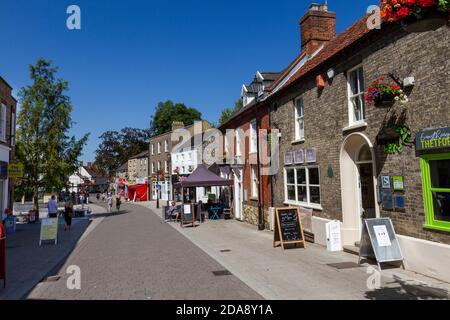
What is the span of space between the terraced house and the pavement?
3.99 metres

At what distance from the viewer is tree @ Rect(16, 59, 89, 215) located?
885 inches

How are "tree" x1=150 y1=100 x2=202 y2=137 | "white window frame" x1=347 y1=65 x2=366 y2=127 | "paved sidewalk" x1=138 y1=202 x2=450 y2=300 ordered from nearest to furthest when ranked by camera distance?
"paved sidewalk" x1=138 y1=202 x2=450 y2=300 → "white window frame" x1=347 y1=65 x2=366 y2=127 → "tree" x1=150 y1=100 x2=202 y2=137

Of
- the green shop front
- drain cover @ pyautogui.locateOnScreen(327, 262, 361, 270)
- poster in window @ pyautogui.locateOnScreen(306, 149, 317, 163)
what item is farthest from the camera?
poster in window @ pyautogui.locateOnScreen(306, 149, 317, 163)

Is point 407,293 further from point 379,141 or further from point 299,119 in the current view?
point 299,119

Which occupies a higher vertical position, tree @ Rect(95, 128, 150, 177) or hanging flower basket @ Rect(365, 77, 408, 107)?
tree @ Rect(95, 128, 150, 177)

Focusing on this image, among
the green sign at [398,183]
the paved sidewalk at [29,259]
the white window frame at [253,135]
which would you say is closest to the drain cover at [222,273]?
the paved sidewalk at [29,259]

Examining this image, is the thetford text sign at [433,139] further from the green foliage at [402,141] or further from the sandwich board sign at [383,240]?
the sandwich board sign at [383,240]

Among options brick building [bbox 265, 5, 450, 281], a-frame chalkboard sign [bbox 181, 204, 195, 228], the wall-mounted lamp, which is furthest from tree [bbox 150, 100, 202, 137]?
the wall-mounted lamp

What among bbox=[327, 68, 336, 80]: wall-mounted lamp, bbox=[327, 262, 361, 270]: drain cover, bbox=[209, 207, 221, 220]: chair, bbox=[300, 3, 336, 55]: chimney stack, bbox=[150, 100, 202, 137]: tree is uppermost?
bbox=[150, 100, 202, 137]: tree

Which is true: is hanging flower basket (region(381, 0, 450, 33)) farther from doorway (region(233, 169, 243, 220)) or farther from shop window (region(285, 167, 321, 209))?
doorway (region(233, 169, 243, 220))

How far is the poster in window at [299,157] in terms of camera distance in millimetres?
13250

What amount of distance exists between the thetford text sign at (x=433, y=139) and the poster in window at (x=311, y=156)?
4794 mm

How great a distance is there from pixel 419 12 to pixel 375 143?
567 centimetres

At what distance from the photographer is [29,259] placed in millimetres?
10758
